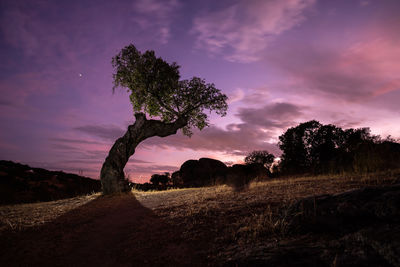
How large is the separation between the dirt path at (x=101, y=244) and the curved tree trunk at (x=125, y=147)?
798 cm

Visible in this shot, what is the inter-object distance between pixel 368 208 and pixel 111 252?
5.90 meters

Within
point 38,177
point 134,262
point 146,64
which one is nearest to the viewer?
point 134,262

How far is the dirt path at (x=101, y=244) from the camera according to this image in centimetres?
499

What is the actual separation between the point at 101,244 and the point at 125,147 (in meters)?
11.8

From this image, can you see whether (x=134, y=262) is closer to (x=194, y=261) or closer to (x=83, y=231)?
(x=194, y=261)

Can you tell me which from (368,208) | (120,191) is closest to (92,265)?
(368,208)

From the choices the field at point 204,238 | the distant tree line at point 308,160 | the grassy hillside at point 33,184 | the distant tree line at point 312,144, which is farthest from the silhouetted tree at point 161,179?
the field at point 204,238

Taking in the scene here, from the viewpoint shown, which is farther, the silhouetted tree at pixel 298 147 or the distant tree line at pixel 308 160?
the silhouetted tree at pixel 298 147

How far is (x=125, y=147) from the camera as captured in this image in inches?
685

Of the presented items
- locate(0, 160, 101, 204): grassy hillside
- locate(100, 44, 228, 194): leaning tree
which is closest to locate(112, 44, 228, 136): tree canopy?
locate(100, 44, 228, 194): leaning tree

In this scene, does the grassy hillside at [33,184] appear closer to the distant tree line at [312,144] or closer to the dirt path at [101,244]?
the dirt path at [101,244]

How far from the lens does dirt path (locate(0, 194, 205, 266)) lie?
4988mm

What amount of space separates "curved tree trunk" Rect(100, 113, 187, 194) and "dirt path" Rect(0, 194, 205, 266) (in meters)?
7.98

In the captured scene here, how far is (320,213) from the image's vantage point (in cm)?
452
